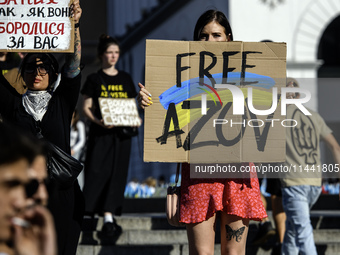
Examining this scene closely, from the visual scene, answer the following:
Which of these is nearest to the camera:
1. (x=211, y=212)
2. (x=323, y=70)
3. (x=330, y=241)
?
(x=211, y=212)

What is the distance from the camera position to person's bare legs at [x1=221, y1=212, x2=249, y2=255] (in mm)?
4844

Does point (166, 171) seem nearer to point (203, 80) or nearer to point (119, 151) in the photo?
point (119, 151)

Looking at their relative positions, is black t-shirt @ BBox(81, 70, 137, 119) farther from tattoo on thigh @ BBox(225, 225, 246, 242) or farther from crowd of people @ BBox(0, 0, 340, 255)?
tattoo on thigh @ BBox(225, 225, 246, 242)

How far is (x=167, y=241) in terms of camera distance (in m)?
8.15

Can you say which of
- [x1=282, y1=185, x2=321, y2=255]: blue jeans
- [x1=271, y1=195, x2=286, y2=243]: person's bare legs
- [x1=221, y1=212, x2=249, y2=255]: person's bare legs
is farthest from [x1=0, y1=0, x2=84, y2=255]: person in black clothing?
[x1=271, y1=195, x2=286, y2=243]: person's bare legs

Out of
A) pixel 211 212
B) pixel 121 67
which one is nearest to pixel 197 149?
pixel 211 212

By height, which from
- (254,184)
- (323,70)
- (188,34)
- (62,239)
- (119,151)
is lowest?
(62,239)

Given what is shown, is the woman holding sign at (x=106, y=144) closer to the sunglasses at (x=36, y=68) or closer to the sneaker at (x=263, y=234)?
the sneaker at (x=263, y=234)

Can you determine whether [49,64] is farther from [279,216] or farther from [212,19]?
[279,216]

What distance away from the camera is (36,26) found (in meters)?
5.08

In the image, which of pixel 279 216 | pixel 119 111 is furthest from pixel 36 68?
pixel 279 216

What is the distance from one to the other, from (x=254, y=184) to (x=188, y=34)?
830 inches

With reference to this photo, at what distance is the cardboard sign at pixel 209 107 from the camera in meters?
4.91

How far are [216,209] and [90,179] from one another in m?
3.44
